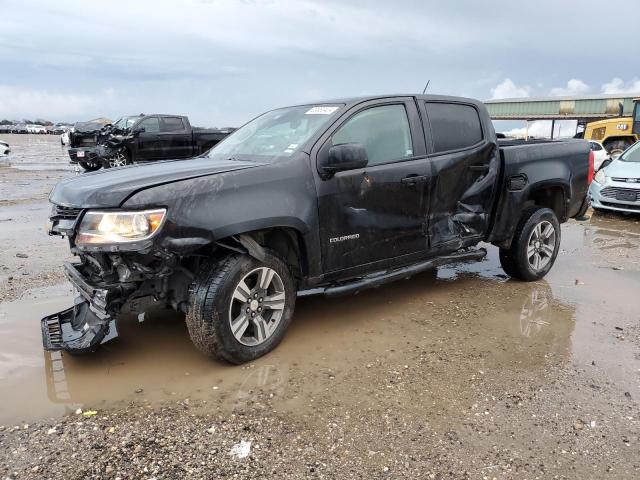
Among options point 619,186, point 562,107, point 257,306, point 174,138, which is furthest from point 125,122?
point 562,107

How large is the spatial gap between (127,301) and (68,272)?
658mm

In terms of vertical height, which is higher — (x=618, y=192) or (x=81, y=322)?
(x=81, y=322)

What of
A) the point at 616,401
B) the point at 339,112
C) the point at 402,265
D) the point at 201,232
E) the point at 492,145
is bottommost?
the point at 616,401

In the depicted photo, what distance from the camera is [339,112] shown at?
4.05m

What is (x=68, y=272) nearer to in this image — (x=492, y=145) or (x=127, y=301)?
(x=127, y=301)

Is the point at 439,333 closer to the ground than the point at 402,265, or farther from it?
closer to the ground

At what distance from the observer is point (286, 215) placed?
3.54 m

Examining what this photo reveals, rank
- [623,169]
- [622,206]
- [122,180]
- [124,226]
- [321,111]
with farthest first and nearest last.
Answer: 1. [623,169]
2. [622,206]
3. [321,111]
4. [122,180]
5. [124,226]

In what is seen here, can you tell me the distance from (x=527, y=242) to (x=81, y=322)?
14.1ft

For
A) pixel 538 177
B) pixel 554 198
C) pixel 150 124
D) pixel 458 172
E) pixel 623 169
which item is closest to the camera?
pixel 458 172

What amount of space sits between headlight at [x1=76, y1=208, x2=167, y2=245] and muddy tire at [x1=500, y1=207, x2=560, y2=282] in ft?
12.5

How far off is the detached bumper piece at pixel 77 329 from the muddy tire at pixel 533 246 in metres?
4.02

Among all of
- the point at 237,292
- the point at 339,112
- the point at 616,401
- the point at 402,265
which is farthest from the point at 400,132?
the point at 616,401

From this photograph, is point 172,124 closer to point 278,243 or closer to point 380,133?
point 380,133
